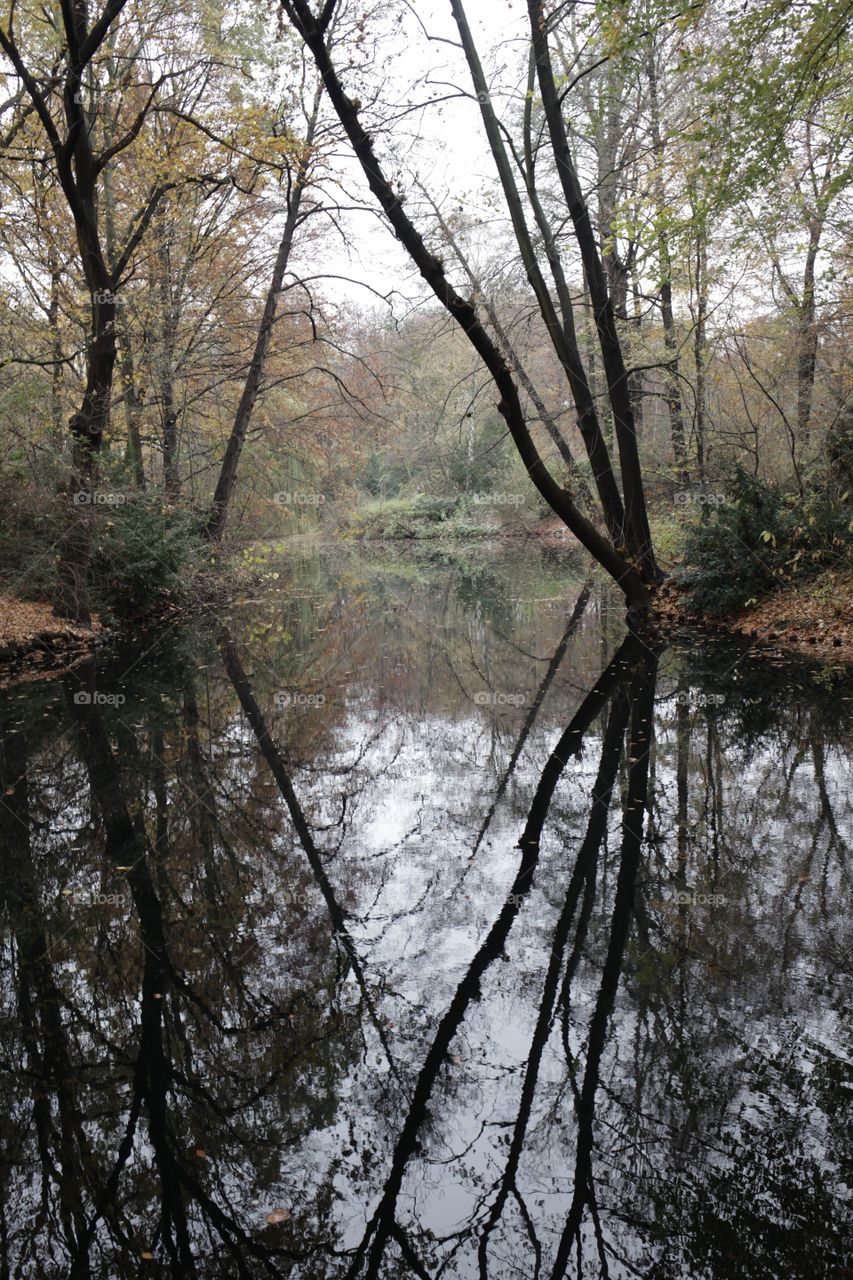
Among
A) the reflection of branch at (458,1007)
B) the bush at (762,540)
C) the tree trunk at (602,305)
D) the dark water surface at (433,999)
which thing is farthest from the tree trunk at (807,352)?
the reflection of branch at (458,1007)

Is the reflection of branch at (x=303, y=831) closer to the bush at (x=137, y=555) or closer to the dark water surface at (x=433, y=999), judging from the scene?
the dark water surface at (x=433, y=999)

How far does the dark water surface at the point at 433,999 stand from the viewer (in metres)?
2.56

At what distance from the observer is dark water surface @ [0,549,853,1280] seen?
8.40 feet

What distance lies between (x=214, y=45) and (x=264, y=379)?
662cm

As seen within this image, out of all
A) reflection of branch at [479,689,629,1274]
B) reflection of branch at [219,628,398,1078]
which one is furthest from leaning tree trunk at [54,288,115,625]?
reflection of branch at [479,689,629,1274]

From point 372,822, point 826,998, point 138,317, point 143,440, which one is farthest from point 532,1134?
point 143,440

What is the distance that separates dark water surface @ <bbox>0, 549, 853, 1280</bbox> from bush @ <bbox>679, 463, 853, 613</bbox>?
4252 millimetres

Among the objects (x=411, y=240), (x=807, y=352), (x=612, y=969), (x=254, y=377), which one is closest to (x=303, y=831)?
(x=612, y=969)

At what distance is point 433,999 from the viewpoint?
145 inches

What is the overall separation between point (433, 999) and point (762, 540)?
33.3 feet

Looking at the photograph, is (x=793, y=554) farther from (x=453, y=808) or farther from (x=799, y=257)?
(x=799, y=257)

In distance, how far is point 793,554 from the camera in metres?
11.9

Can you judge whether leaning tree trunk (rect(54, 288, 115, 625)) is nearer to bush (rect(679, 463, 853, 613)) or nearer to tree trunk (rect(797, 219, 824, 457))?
bush (rect(679, 463, 853, 613))

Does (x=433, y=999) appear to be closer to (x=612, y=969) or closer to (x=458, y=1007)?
(x=458, y=1007)
